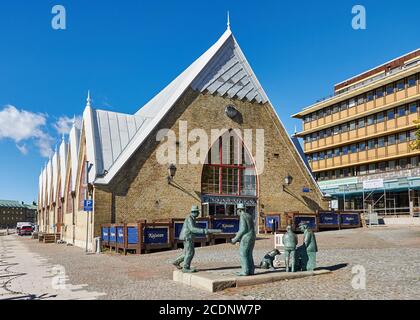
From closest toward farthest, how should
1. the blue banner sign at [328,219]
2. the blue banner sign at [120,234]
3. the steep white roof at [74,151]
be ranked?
the blue banner sign at [120,234]
the blue banner sign at [328,219]
the steep white roof at [74,151]

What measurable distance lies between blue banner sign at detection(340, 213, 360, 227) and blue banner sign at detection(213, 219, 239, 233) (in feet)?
29.2

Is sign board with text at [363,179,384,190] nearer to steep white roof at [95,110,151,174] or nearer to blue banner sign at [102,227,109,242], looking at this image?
steep white roof at [95,110,151,174]

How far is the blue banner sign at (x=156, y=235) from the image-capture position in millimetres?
17797

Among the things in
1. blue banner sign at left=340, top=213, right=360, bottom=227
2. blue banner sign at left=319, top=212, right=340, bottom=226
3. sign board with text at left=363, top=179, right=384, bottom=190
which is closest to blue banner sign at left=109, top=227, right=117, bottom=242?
blue banner sign at left=319, top=212, right=340, bottom=226

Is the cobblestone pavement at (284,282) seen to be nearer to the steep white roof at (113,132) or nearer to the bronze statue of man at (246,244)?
the bronze statue of man at (246,244)

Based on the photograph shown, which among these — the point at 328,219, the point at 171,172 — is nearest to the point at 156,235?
the point at 171,172

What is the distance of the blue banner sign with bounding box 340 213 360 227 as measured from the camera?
1032 inches

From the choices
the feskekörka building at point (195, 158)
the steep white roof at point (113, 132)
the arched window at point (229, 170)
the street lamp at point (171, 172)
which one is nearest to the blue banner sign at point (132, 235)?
the feskekörka building at point (195, 158)

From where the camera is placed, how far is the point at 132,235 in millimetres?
17969

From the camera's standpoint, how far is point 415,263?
11.0m

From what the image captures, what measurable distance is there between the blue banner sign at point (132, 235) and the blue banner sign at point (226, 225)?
408 cm
